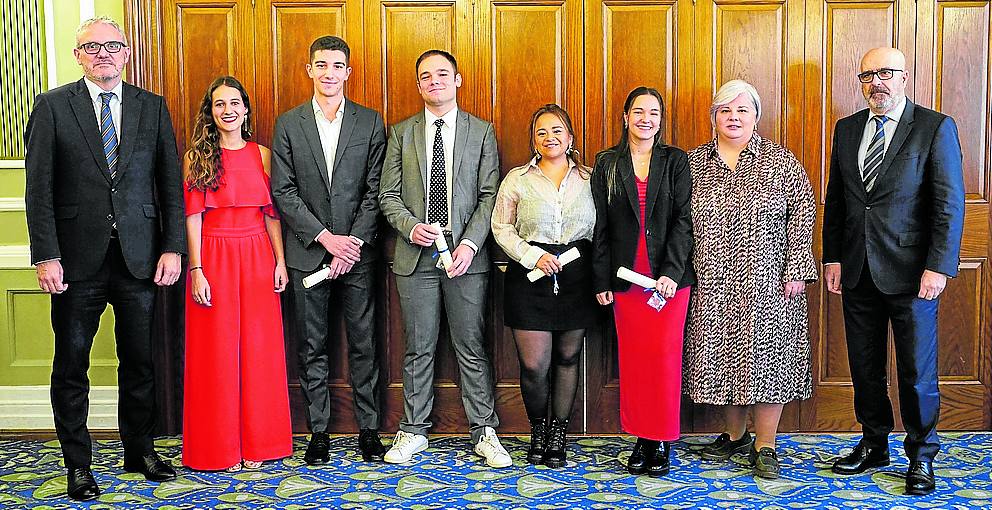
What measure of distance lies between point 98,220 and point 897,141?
2.98m

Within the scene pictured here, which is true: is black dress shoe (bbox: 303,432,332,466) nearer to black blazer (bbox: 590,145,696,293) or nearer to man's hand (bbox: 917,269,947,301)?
black blazer (bbox: 590,145,696,293)

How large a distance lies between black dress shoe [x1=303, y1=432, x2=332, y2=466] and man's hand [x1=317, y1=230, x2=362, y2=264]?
75cm

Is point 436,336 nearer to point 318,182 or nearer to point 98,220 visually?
point 318,182

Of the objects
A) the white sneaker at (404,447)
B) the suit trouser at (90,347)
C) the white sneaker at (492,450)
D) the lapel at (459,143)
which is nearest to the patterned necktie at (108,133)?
the suit trouser at (90,347)

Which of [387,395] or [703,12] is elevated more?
[703,12]

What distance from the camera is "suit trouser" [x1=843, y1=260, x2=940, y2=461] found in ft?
11.5

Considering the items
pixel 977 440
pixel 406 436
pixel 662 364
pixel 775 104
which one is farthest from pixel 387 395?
pixel 977 440

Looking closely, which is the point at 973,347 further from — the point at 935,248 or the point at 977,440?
the point at 935,248

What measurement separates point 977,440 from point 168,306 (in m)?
3.69

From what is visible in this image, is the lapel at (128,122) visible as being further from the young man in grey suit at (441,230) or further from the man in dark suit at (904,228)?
the man in dark suit at (904,228)

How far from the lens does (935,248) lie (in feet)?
11.2

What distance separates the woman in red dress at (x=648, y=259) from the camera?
3.64 m

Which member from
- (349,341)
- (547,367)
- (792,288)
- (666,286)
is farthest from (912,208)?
(349,341)

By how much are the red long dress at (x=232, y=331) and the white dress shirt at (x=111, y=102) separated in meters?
0.38
